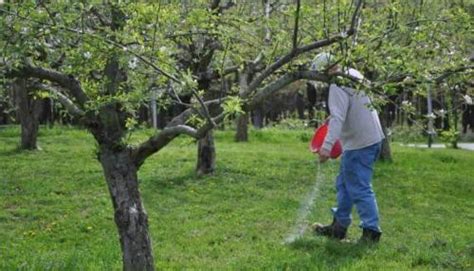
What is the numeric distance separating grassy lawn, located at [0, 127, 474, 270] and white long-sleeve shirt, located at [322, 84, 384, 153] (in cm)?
92

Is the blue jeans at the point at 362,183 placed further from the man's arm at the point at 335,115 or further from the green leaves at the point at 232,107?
the green leaves at the point at 232,107

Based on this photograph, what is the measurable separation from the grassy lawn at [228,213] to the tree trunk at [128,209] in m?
0.48

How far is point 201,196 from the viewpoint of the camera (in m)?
9.46

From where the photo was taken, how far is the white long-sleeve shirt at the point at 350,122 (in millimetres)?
6363

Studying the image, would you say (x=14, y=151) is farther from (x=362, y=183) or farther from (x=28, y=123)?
(x=362, y=183)

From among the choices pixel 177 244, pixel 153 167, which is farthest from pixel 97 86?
pixel 153 167

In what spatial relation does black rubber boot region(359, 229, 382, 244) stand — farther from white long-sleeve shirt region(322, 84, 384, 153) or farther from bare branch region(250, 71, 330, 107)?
bare branch region(250, 71, 330, 107)

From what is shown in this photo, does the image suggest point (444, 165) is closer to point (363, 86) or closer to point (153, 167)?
point (153, 167)

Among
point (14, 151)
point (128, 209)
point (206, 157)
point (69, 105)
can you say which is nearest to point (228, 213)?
point (206, 157)

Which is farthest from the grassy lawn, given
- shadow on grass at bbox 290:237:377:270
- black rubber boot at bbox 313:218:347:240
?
black rubber boot at bbox 313:218:347:240

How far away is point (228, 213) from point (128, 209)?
12.2 ft

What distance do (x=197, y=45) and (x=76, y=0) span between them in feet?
9.25

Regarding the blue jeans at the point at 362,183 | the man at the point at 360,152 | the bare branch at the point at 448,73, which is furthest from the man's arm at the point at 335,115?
the bare branch at the point at 448,73

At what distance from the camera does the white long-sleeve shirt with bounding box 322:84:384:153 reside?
636 centimetres
